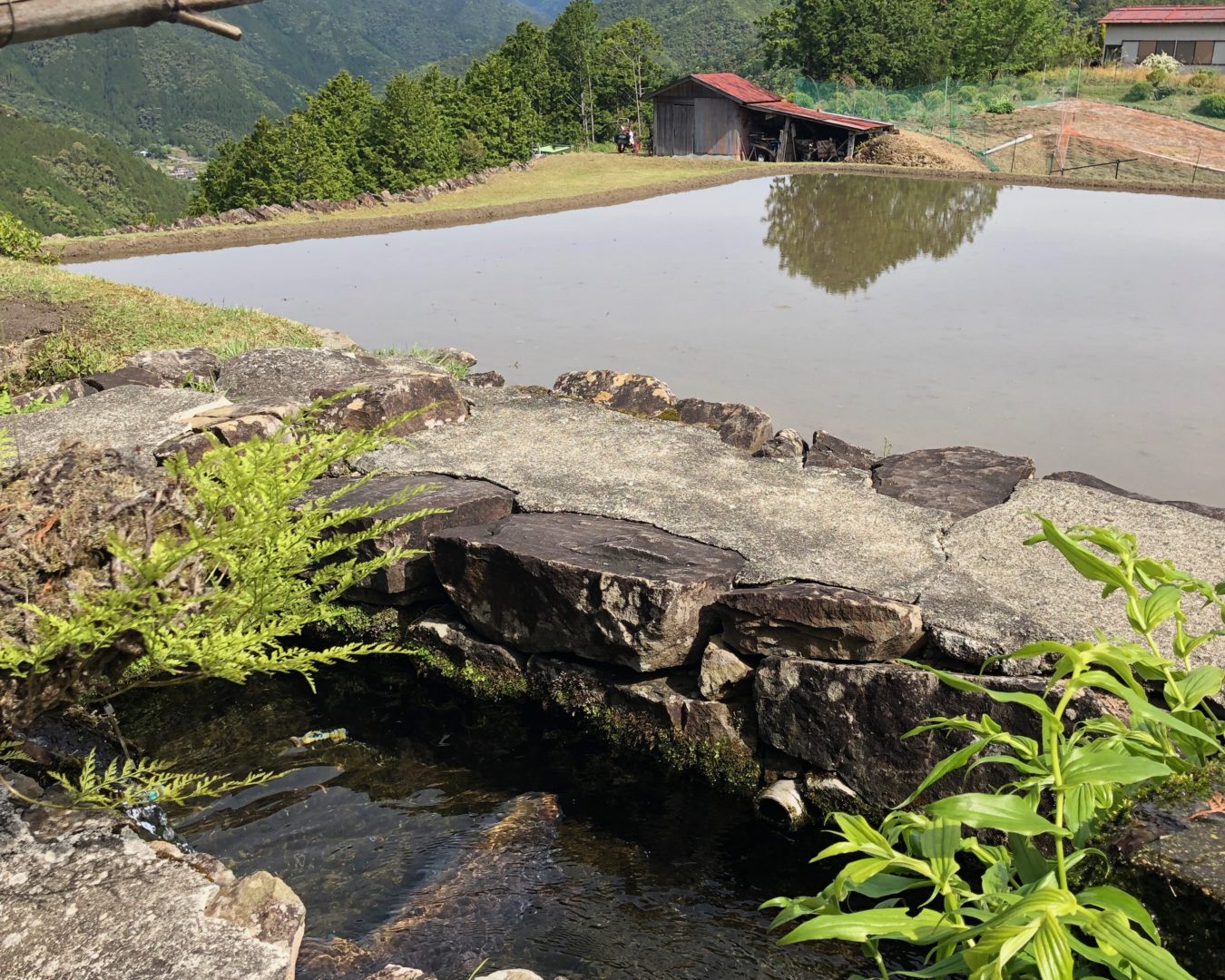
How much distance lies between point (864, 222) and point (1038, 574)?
17.5m

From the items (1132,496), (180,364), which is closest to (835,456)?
(1132,496)

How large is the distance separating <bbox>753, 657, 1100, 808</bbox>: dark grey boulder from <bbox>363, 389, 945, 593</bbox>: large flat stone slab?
469 millimetres

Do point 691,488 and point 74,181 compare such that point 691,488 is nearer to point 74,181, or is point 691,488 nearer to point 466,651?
point 466,651

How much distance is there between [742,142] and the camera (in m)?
34.8

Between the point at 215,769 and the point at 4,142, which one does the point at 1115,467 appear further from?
the point at 4,142

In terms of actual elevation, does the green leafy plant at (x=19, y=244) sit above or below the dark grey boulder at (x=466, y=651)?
above

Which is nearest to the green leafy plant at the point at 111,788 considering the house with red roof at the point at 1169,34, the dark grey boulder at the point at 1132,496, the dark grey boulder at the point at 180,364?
the dark grey boulder at the point at 180,364

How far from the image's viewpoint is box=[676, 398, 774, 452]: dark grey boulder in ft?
24.1

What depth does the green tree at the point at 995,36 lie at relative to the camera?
43.4 m

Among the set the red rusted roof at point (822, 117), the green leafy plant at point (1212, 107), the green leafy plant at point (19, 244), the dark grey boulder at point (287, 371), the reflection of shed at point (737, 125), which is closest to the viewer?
the dark grey boulder at point (287, 371)

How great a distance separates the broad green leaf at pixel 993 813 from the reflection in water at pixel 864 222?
556 inches

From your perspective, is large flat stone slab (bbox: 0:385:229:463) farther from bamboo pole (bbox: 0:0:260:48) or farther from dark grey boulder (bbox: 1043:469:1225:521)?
dark grey boulder (bbox: 1043:469:1225:521)

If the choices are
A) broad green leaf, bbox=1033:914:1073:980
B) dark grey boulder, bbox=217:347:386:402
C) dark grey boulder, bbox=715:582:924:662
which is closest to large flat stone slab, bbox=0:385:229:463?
dark grey boulder, bbox=217:347:386:402

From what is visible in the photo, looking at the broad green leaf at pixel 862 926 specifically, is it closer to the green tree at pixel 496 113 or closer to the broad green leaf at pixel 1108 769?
the broad green leaf at pixel 1108 769
